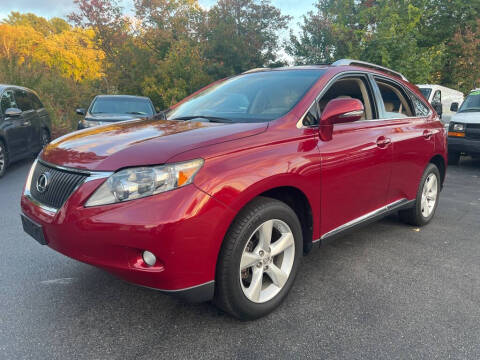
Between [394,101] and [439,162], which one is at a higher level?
[394,101]

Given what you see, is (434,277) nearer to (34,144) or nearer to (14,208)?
(14,208)

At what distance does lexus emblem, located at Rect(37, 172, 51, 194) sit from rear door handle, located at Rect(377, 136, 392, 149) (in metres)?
2.57

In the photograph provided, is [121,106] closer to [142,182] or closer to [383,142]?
[383,142]

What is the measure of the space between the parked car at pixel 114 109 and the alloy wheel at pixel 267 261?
655cm

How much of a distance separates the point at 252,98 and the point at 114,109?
697 cm

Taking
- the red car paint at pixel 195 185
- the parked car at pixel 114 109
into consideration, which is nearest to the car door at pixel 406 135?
the red car paint at pixel 195 185

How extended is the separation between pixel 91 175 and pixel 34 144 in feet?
23.1

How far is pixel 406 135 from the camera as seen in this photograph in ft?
12.0

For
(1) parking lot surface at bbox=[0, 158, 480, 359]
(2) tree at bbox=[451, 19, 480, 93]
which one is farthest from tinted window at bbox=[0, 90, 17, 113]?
(2) tree at bbox=[451, 19, 480, 93]

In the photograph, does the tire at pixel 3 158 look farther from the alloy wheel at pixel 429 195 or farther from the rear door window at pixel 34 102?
the alloy wheel at pixel 429 195

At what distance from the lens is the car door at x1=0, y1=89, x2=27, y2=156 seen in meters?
6.91

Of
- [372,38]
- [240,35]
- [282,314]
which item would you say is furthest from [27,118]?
[372,38]

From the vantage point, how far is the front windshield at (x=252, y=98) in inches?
111

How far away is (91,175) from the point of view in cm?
211
